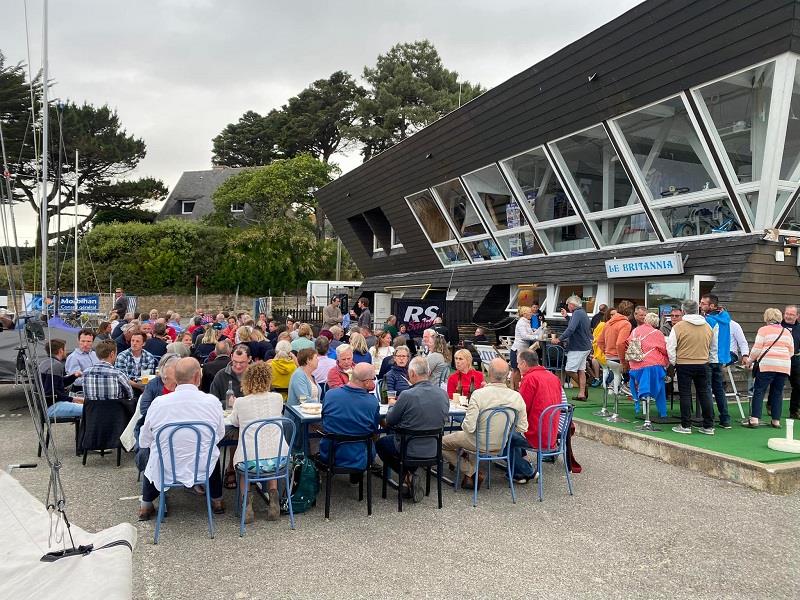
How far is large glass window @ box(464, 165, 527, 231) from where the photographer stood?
49.6ft

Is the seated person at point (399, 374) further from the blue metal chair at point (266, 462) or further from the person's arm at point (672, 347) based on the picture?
the person's arm at point (672, 347)

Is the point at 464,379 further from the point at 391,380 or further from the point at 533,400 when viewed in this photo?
the point at 533,400

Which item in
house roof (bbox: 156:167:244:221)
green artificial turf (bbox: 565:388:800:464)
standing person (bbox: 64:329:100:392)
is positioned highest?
house roof (bbox: 156:167:244:221)

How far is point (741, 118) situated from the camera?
946 centimetres

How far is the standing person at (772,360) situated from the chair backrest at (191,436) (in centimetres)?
645

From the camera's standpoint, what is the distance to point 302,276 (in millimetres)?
34344

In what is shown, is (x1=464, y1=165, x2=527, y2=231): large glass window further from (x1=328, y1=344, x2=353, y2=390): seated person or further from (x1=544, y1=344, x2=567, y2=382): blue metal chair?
(x1=328, y1=344, x2=353, y2=390): seated person

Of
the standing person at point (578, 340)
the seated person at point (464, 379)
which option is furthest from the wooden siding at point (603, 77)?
the seated person at point (464, 379)

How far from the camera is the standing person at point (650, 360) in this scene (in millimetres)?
6980

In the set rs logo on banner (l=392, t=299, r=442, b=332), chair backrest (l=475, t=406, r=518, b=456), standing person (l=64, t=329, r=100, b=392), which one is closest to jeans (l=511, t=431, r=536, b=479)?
chair backrest (l=475, t=406, r=518, b=456)

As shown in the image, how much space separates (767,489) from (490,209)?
37.2ft

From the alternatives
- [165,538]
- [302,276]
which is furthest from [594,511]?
[302,276]

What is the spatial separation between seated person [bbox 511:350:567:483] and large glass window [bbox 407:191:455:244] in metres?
12.6

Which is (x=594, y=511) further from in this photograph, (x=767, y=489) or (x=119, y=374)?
(x=119, y=374)
